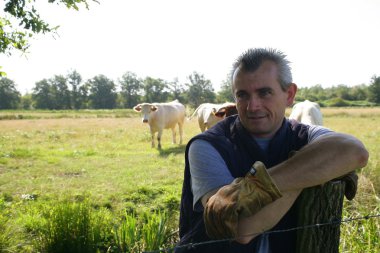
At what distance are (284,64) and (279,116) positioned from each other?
30 cm

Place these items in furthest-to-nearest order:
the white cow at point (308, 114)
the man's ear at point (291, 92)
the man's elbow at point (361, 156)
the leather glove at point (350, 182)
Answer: the white cow at point (308, 114) < the man's ear at point (291, 92) < the leather glove at point (350, 182) < the man's elbow at point (361, 156)

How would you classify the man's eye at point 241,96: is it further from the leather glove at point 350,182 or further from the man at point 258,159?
the leather glove at point 350,182

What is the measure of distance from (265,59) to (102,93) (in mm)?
89484

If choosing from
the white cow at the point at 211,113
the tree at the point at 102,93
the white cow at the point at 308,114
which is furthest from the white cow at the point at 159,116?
the tree at the point at 102,93

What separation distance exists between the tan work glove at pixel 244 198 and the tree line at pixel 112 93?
243ft

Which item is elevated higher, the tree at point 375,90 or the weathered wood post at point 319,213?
the tree at point 375,90

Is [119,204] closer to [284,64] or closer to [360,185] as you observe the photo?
[360,185]

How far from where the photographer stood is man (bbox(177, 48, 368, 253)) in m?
1.49

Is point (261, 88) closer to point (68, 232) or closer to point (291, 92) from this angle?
point (291, 92)

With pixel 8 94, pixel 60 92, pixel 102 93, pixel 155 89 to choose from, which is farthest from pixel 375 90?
pixel 8 94

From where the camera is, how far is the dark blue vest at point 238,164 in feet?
5.74

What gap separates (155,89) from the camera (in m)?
86.9

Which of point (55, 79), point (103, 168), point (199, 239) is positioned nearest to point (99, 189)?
point (103, 168)

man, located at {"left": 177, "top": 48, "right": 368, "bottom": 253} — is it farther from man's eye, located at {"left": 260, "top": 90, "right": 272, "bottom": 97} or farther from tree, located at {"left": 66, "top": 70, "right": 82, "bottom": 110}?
tree, located at {"left": 66, "top": 70, "right": 82, "bottom": 110}
